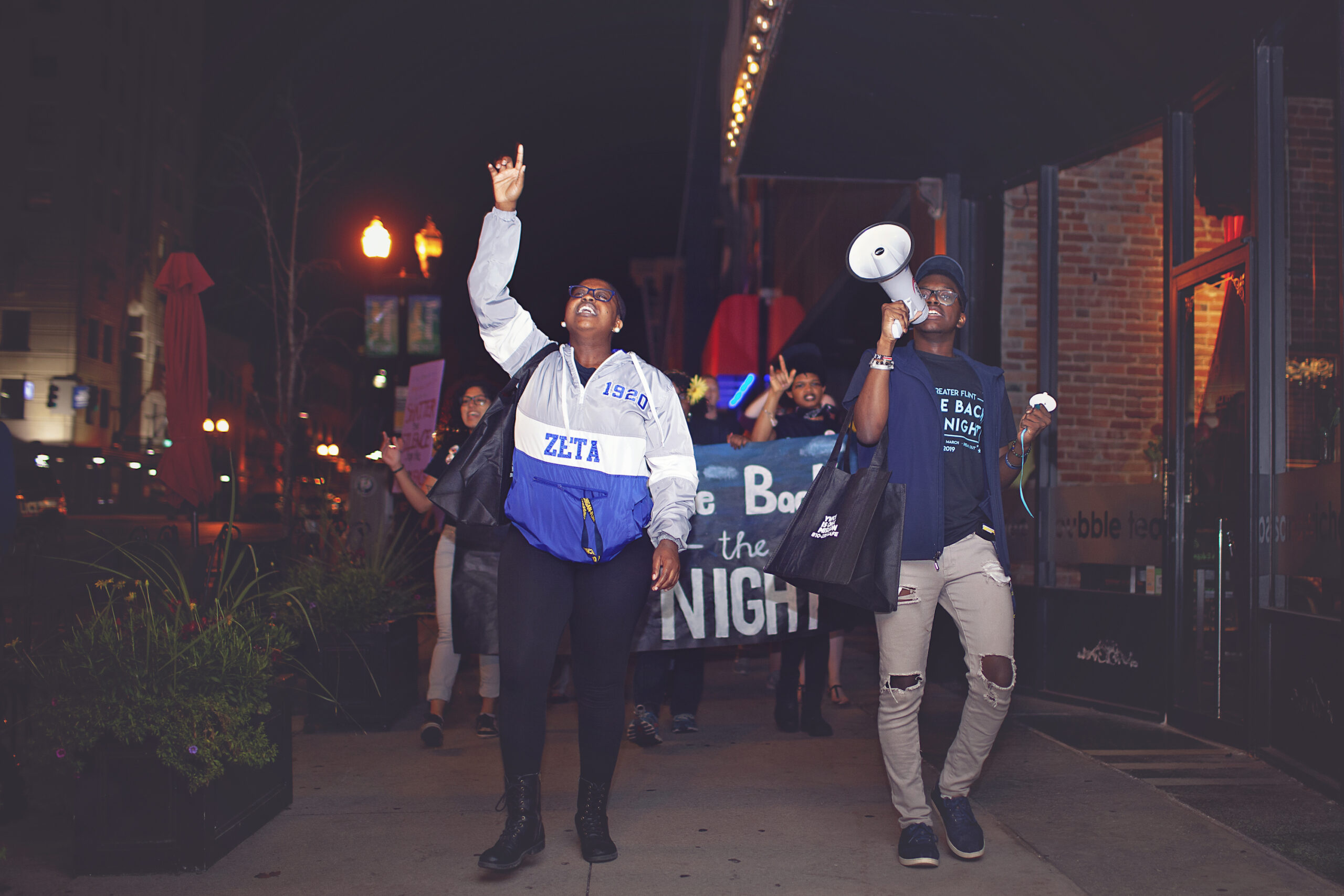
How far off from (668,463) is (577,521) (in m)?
0.39

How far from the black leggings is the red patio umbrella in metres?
6.55

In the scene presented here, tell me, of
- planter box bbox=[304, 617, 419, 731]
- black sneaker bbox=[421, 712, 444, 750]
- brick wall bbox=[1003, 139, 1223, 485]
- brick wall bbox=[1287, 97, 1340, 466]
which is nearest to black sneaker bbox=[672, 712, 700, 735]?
black sneaker bbox=[421, 712, 444, 750]

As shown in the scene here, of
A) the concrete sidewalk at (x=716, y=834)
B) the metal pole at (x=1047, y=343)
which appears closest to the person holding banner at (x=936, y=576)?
the concrete sidewalk at (x=716, y=834)

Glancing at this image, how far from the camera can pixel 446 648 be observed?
18.7 feet

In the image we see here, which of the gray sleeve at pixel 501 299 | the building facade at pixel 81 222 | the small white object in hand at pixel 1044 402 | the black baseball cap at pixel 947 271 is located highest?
the building facade at pixel 81 222

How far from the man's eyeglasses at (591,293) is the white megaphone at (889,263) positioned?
856mm

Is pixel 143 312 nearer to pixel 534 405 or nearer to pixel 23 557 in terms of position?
pixel 23 557

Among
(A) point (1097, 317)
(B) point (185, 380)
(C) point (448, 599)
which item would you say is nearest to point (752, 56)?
(A) point (1097, 317)

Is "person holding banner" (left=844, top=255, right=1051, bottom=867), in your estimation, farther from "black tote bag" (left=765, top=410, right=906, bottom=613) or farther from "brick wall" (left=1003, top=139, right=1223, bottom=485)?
"brick wall" (left=1003, top=139, right=1223, bottom=485)

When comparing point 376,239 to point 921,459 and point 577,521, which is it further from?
point 921,459

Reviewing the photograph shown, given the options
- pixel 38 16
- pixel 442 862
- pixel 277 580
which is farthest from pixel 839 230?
pixel 38 16

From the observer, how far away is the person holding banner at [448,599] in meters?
5.61

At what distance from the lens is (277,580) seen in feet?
25.4

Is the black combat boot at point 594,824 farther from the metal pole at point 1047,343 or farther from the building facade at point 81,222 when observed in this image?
the building facade at point 81,222
